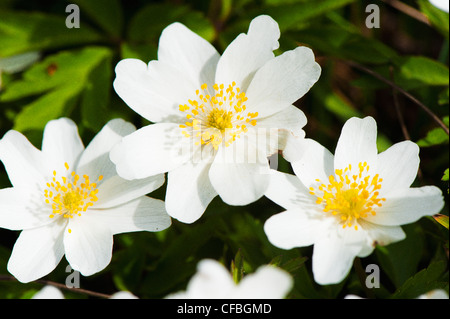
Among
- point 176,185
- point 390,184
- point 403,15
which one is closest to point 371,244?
point 390,184

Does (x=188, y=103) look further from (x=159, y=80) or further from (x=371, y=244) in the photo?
(x=371, y=244)

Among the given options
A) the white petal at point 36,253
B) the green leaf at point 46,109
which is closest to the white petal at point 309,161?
the white petal at point 36,253

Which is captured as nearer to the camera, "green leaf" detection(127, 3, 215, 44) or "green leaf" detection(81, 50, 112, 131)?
"green leaf" detection(81, 50, 112, 131)

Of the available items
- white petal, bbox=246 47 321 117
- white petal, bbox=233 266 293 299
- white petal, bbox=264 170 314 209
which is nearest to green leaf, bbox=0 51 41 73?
white petal, bbox=246 47 321 117

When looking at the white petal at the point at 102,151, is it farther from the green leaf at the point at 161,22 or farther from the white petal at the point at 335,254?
the white petal at the point at 335,254

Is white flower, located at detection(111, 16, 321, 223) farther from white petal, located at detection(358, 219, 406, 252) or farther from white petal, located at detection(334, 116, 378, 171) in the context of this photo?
white petal, located at detection(358, 219, 406, 252)

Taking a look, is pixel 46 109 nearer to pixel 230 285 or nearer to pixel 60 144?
pixel 60 144
